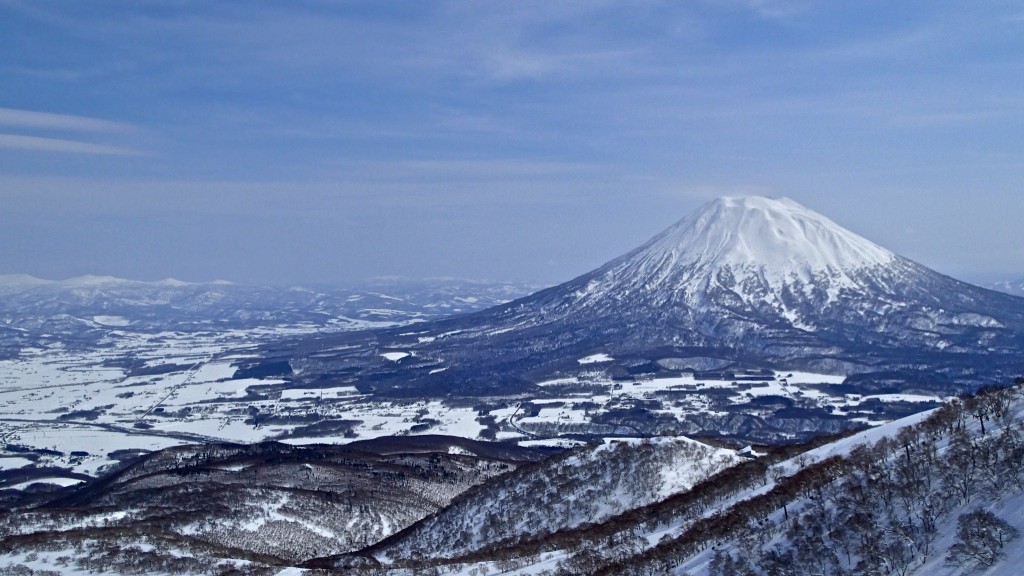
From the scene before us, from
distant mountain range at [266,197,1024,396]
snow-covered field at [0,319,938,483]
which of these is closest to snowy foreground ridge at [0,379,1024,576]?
snow-covered field at [0,319,938,483]

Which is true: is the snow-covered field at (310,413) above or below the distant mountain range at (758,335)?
below

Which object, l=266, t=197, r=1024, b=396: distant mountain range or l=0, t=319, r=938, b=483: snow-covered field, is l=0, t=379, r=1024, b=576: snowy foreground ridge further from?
l=266, t=197, r=1024, b=396: distant mountain range

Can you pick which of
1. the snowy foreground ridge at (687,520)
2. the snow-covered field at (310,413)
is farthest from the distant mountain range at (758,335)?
the snowy foreground ridge at (687,520)

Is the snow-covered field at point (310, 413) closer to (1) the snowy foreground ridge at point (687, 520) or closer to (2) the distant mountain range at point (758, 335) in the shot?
(2) the distant mountain range at point (758, 335)

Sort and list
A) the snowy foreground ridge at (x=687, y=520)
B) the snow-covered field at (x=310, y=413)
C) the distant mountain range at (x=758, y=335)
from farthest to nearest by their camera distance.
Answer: the distant mountain range at (x=758, y=335), the snow-covered field at (x=310, y=413), the snowy foreground ridge at (x=687, y=520)

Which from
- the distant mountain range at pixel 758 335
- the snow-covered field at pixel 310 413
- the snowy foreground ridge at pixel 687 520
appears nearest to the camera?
the snowy foreground ridge at pixel 687 520

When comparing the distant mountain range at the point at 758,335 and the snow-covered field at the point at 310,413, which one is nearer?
the snow-covered field at the point at 310,413

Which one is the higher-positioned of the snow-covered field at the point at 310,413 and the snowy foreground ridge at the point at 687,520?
the snowy foreground ridge at the point at 687,520

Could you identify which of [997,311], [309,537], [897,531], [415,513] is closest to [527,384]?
[415,513]
